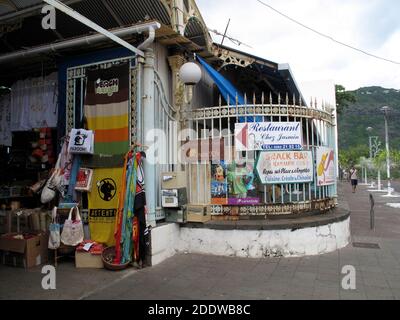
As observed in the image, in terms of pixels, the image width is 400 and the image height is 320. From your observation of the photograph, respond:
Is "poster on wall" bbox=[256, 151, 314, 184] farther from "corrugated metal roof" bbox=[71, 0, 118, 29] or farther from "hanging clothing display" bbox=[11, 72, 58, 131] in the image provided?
"hanging clothing display" bbox=[11, 72, 58, 131]

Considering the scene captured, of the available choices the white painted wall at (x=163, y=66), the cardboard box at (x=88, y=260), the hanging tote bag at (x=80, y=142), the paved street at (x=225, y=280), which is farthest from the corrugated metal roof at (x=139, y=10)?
the paved street at (x=225, y=280)

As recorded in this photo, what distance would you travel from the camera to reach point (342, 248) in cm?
700

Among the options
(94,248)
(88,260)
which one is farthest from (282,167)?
(88,260)

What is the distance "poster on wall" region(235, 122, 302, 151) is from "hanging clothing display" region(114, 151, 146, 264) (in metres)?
2.09

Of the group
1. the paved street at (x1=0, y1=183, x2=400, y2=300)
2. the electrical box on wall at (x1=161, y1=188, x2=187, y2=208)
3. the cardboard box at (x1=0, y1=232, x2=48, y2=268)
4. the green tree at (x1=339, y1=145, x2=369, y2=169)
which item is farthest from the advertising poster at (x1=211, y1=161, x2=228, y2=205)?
the green tree at (x1=339, y1=145, x2=369, y2=169)

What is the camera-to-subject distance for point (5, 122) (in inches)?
314

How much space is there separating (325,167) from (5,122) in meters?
7.31

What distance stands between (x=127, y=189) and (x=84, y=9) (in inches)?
139

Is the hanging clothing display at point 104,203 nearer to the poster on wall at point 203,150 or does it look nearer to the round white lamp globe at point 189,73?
the poster on wall at point 203,150

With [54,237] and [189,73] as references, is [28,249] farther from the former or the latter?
[189,73]

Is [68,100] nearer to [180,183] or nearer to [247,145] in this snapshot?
[180,183]

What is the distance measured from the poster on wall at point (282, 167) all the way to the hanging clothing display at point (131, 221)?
2.31 metres

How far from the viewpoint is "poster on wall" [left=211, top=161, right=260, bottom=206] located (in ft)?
21.6
